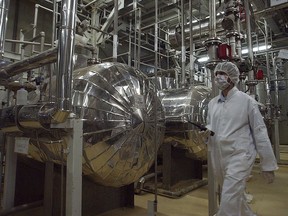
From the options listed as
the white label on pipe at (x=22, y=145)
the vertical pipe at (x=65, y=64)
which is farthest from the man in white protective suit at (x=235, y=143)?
the white label on pipe at (x=22, y=145)

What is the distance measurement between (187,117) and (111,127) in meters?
1.35

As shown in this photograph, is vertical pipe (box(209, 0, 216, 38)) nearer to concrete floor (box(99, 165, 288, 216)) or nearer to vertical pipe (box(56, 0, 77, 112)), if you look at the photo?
vertical pipe (box(56, 0, 77, 112))

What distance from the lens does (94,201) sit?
2.13m

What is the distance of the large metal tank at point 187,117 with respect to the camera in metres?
2.79

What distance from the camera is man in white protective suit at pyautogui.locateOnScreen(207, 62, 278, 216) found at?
5.06ft

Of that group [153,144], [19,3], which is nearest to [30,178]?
[153,144]

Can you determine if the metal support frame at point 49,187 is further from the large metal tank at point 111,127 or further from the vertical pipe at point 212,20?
the vertical pipe at point 212,20

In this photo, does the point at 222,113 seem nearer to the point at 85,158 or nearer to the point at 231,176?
the point at 231,176

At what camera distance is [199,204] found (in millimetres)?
2582

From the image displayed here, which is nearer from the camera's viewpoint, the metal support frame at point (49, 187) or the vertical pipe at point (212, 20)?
the metal support frame at point (49, 187)

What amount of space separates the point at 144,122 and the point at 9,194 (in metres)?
1.28

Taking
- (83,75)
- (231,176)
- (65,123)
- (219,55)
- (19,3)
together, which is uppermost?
(19,3)

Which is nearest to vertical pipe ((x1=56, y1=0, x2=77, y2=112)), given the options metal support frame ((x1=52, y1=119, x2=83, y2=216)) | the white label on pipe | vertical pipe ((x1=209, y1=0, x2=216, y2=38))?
metal support frame ((x1=52, y1=119, x2=83, y2=216))

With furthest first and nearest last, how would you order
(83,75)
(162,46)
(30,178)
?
(162,46) < (30,178) < (83,75)
